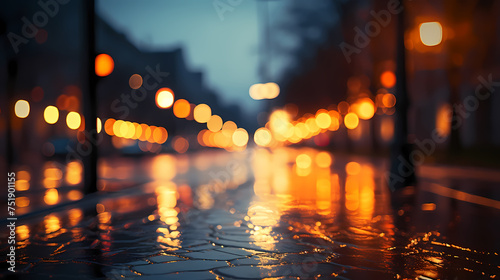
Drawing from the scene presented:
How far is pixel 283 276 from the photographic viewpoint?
6121mm

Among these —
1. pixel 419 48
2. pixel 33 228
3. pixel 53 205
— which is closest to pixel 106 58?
pixel 53 205

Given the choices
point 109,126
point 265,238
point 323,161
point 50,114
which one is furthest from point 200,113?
point 265,238

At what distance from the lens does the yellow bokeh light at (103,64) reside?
15.6 metres

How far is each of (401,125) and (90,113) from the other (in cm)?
948

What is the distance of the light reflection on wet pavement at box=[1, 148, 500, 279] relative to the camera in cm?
648

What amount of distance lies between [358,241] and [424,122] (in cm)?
4841

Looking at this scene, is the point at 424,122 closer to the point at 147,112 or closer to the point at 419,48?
the point at 419,48

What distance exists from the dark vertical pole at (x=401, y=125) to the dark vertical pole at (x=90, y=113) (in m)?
9.10

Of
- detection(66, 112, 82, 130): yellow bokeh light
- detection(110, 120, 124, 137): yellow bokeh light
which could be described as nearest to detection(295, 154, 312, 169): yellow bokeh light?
detection(66, 112, 82, 130): yellow bokeh light

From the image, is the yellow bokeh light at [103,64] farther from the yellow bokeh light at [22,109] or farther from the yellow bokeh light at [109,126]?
the yellow bokeh light at [109,126]

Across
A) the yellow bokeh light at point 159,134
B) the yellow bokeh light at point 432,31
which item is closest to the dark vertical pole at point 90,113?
the yellow bokeh light at point 432,31

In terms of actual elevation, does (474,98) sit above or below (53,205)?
above

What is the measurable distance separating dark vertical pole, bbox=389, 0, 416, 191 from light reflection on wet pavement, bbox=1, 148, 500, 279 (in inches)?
82.7

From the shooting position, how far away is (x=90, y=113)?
16031 mm
